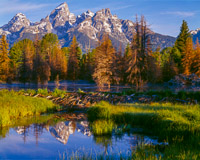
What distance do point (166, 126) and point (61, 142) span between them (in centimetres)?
466

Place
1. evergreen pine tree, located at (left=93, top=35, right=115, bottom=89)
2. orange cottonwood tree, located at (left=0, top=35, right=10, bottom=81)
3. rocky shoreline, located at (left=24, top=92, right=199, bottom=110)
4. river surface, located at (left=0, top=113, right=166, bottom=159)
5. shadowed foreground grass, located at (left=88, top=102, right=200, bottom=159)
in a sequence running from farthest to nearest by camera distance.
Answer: orange cottonwood tree, located at (left=0, top=35, right=10, bottom=81) → evergreen pine tree, located at (left=93, top=35, right=115, bottom=89) → rocky shoreline, located at (left=24, top=92, right=199, bottom=110) → river surface, located at (left=0, top=113, right=166, bottom=159) → shadowed foreground grass, located at (left=88, top=102, right=200, bottom=159)

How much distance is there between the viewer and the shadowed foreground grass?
21.9ft

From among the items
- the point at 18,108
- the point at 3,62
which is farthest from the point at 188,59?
the point at 18,108

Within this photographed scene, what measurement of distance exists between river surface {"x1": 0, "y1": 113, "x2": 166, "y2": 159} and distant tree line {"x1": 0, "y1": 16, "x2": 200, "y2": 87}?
32.7 metres

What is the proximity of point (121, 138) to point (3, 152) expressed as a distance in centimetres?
473

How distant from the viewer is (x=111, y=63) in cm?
5134

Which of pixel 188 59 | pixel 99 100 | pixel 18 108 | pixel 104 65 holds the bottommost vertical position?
pixel 99 100

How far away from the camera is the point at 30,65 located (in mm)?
66125

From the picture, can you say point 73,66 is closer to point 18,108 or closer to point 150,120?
point 18,108

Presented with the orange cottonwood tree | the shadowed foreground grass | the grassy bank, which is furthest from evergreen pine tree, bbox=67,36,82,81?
the shadowed foreground grass

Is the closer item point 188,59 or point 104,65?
point 104,65

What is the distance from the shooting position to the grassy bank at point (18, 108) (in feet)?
39.8

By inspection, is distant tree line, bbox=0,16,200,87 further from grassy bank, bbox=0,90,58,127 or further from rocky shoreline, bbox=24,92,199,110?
grassy bank, bbox=0,90,58,127

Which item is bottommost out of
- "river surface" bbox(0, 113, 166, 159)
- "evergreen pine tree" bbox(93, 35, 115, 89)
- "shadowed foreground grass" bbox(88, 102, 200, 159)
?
"river surface" bbox(0, 113, 166, 159)
